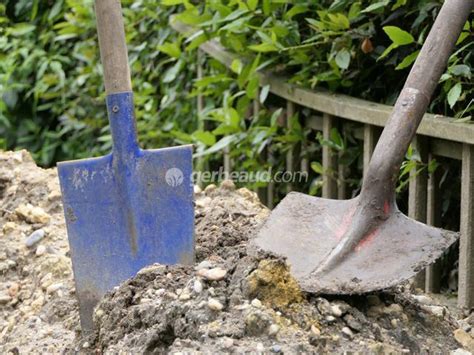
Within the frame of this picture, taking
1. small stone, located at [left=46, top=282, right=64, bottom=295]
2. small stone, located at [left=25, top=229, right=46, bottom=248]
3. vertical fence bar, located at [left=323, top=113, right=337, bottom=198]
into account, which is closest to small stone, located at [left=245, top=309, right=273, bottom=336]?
small stone, located at [left=46, top=282, right=64, bottom=295]

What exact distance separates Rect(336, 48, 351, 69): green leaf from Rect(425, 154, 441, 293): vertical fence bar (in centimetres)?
51

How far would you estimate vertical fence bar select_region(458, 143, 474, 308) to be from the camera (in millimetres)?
3207

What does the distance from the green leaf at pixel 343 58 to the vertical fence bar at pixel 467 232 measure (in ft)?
2.30

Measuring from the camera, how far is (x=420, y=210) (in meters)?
3.55

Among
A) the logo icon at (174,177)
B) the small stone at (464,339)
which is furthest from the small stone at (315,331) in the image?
the logo icon at (174,177)

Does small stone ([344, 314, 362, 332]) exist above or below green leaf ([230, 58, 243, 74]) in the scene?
below

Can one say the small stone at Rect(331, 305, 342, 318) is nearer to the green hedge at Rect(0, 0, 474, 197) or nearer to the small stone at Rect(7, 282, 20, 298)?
the green hedge at Rect(0, 0, 474, 197)

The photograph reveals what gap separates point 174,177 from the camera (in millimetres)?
2922

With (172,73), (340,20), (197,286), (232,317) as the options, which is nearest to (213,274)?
(197,286)

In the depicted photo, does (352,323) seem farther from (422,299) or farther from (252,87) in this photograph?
(252,87)

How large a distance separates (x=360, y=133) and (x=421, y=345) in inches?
69.5

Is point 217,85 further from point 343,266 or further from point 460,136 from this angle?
point 343,266

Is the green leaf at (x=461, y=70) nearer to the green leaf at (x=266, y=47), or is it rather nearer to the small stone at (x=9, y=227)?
the green leaf at (x=266, y=47)

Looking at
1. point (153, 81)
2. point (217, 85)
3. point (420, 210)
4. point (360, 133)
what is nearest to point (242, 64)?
point (217, 85)
